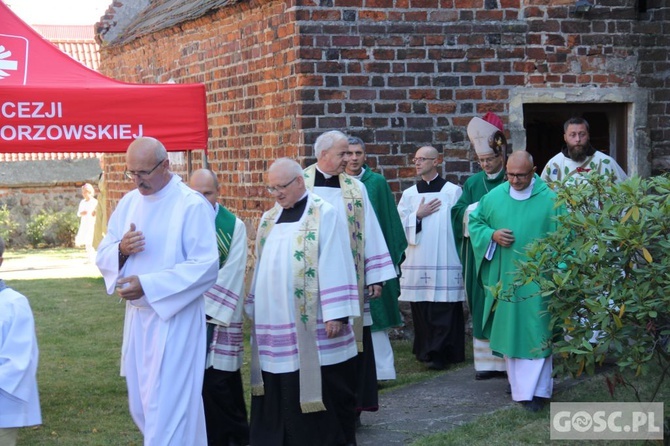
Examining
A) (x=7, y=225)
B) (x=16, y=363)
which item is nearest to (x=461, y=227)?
(x=16, y=363)

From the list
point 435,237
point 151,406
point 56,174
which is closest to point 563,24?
point 435,237

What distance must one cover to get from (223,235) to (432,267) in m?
3.11

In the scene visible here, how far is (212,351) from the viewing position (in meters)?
7.17

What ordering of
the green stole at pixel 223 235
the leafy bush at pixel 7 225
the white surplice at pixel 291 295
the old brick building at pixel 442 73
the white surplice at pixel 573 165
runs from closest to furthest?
the white surplice at pixel 291 295
the green stole at pixel 223 235
the white surplice at pixel 573 165
the old brick building at pixel 442 73
the leafy bush at pixel 7 225

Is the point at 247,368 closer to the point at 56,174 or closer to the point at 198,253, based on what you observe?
the point at 198,253

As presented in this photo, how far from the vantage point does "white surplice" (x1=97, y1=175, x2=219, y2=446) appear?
237 inches

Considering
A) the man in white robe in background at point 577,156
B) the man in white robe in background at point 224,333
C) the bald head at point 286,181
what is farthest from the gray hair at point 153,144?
the man in white robe in background at point 577,156

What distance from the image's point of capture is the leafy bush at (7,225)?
1015 inches

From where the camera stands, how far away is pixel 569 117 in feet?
39.1

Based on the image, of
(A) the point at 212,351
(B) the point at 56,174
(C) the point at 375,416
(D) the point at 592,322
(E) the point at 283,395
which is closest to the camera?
(D) the point at 592,322

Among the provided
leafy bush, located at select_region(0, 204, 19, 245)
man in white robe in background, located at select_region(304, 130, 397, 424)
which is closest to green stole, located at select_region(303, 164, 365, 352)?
man in white robe in background, located at select_region(304, 130, 397, 424)

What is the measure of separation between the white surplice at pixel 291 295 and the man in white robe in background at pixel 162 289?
1.65 feet

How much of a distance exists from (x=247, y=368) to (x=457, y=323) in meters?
1.95

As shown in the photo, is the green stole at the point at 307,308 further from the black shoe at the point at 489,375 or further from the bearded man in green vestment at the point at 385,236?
the black shoe at the point at 489,375
